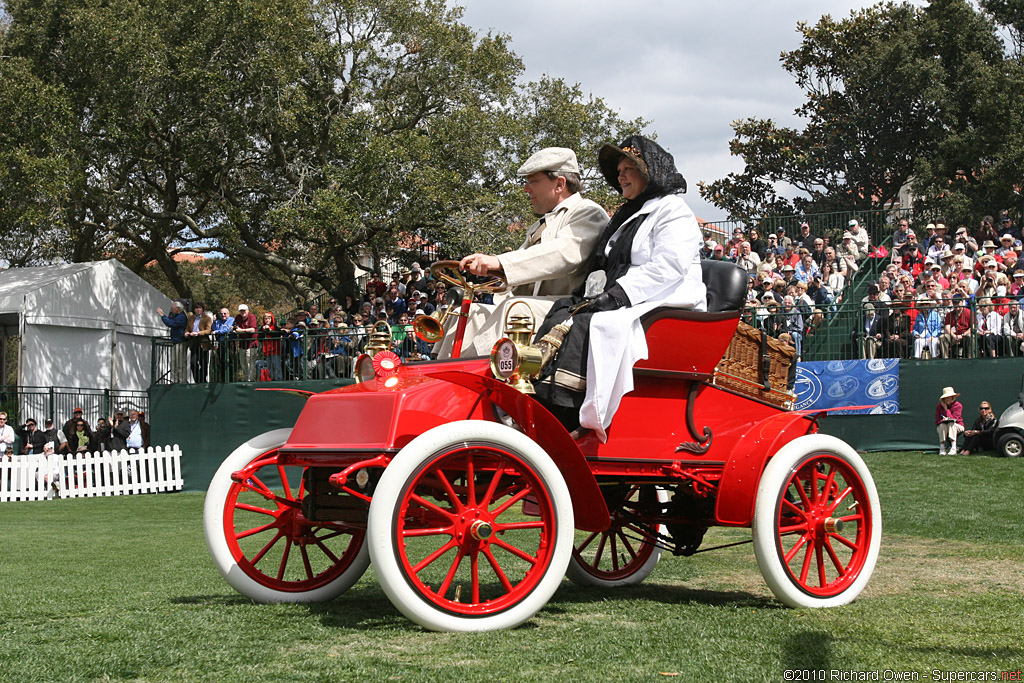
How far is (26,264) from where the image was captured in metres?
32.9

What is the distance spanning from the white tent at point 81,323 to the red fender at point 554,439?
22422 millimetres

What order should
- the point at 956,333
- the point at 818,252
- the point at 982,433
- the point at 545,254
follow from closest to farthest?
the point at 545,254
the point at 982,433
the point at 956,333
the point at 818,252

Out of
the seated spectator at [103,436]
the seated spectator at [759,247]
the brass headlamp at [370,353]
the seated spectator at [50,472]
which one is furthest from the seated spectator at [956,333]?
the seated spectator at [103,436]

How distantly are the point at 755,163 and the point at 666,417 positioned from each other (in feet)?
116

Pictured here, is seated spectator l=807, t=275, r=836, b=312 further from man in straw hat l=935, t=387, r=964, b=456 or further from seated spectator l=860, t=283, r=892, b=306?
man in straw hat l=935, t=387, r=964, b=456

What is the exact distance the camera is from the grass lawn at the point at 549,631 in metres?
3.65

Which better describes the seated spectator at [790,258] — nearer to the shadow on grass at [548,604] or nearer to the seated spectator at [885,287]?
the seated spectator at [885,287]

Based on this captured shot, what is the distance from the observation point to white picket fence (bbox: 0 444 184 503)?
20.5 meters

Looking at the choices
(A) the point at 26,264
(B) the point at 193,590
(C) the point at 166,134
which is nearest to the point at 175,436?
(C) the point at 166,134

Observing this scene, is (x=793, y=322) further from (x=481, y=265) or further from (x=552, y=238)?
(x=481, y=265)

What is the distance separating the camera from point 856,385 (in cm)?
1692

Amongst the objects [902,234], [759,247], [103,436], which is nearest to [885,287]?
[902,234]

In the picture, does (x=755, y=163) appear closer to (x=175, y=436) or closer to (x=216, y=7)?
(x=216, y=7)

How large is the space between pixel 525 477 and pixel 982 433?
13785mm
